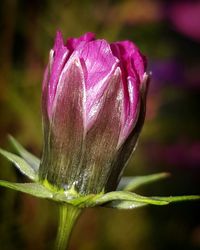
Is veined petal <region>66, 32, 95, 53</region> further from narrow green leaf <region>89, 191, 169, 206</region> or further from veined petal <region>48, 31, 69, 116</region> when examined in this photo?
narrow green leaf <region>89, 191, 169, 206</region>

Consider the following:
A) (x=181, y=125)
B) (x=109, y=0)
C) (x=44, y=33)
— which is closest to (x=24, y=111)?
(x=44, y=33)

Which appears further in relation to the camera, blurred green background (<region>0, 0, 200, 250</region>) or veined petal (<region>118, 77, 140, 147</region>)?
blurred green background (<region>0, 0, 200, 250</region>)

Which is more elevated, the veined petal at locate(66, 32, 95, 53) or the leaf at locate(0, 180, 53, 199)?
the veined petal at locate(66, 32, 95, 53)

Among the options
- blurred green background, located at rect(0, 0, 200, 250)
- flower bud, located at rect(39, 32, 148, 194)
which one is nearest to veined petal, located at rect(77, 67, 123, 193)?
flower bud, located at rect(39, 32, 148, 194)

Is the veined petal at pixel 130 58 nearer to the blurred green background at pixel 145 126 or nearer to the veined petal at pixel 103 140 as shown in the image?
the veined petal at pixel 103 140

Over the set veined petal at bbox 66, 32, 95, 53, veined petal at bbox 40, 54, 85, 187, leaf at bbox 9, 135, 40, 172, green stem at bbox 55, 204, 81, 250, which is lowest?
green stem at bbox 55, 204, 81, 250

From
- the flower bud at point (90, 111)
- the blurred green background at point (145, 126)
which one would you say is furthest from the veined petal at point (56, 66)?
the blurred green background at point (145, 126)

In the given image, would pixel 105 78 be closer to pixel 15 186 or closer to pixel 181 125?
pixel 15 186
